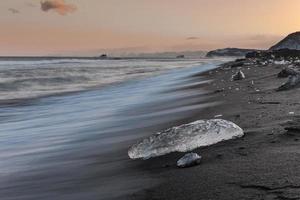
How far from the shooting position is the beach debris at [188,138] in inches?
269

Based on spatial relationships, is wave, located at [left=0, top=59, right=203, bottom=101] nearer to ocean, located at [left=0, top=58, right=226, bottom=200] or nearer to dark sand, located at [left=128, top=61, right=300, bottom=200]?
ocean, located at [left=0, top=58, right=226, bottom=200]

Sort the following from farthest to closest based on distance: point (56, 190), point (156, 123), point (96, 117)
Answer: point (96, 117) < point (156, 123) < point (56, 190)

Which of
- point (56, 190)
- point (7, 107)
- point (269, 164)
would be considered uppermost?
point (269, 164)

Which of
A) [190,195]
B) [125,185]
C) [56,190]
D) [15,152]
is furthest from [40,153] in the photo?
[190,195]

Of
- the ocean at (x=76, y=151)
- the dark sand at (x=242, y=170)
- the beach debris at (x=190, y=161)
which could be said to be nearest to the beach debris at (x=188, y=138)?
the dark sand at (x=242, y=170)

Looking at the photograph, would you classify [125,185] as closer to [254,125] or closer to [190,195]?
[190,195]

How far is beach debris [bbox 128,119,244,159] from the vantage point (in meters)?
6.83

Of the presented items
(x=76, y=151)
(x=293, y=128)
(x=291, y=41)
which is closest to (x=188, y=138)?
(x=293, y=128)

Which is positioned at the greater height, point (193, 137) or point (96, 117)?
point (193, 137)

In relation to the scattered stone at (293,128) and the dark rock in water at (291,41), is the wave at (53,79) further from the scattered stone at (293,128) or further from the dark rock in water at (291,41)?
the dark rock in water at (291,41)

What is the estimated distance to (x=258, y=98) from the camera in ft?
40.0

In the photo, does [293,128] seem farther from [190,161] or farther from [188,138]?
[190,161]

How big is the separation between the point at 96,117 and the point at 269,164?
829 cm

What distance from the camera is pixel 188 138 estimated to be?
689 cm
